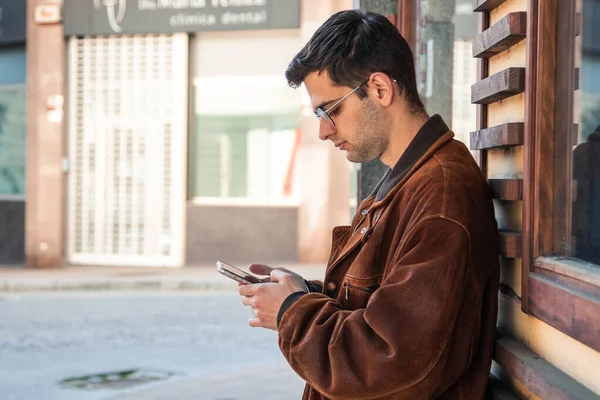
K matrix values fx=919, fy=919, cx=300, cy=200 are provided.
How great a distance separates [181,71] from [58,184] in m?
2.86

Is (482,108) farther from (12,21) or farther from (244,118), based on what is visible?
(12,21)

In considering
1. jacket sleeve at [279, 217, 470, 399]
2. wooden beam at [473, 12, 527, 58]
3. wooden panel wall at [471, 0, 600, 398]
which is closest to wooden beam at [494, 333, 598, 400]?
wooden panel wall at [471, 0, 600, 398]

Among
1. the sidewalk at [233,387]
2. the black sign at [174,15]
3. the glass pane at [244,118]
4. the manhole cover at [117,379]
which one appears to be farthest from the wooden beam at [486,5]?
the glass pane at [244,118]

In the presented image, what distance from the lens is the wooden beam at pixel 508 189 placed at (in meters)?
2.25

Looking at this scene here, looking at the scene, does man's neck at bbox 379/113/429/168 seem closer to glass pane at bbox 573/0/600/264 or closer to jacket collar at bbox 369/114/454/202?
jacket collar at bbox 369/114/454/202

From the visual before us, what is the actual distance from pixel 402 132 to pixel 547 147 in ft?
1.10

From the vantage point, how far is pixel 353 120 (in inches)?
85.8

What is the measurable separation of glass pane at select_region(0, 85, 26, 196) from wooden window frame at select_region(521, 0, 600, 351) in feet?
50.1

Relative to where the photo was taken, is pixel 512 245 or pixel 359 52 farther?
pixel 512 245

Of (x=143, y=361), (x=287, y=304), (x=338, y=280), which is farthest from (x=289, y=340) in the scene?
(x=143, y=361)

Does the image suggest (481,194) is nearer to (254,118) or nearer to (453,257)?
(453,257)

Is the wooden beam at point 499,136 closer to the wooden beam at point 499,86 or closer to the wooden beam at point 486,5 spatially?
the wooden beam at point 499,86

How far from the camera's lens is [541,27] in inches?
81.4

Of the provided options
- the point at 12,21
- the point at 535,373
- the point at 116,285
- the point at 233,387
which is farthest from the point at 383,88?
the point at 12,21
